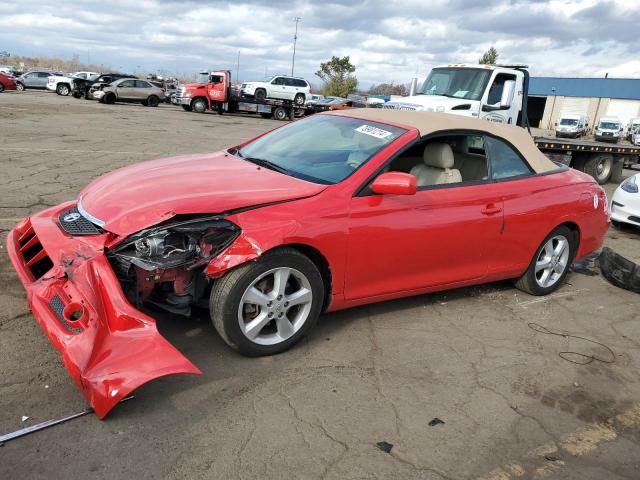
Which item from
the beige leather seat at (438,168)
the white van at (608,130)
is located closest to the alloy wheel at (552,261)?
the beige leather seat at (438,168)

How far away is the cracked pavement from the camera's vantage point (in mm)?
2672

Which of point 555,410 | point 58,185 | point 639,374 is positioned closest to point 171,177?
point 555,410

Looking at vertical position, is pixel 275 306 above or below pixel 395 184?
below

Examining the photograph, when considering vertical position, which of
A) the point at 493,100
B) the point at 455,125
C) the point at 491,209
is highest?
the point at 493,100

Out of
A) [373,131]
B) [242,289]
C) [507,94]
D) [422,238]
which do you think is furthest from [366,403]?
[507,94]

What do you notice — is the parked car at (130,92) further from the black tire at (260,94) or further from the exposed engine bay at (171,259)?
the exposed engine bay at (171,259)

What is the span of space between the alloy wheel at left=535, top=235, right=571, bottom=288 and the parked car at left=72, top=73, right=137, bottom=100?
32.2 metres

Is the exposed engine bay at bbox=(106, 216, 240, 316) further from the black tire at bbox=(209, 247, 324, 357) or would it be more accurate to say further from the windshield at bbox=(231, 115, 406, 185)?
the windshield at bbox=(231, 115, 406, 185)

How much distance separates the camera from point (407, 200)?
4051 mm

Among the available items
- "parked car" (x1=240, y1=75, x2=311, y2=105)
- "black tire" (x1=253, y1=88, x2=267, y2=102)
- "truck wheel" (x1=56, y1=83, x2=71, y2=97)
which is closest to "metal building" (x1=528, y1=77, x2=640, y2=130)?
"parked car" (x1=240, y1=75, x2=311, y2=105)

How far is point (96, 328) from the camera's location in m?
2.93

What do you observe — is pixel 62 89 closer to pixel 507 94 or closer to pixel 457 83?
pixel 457 83

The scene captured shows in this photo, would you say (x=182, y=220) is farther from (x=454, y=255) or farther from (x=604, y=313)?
(x=604, y=313)

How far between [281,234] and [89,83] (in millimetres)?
35394
